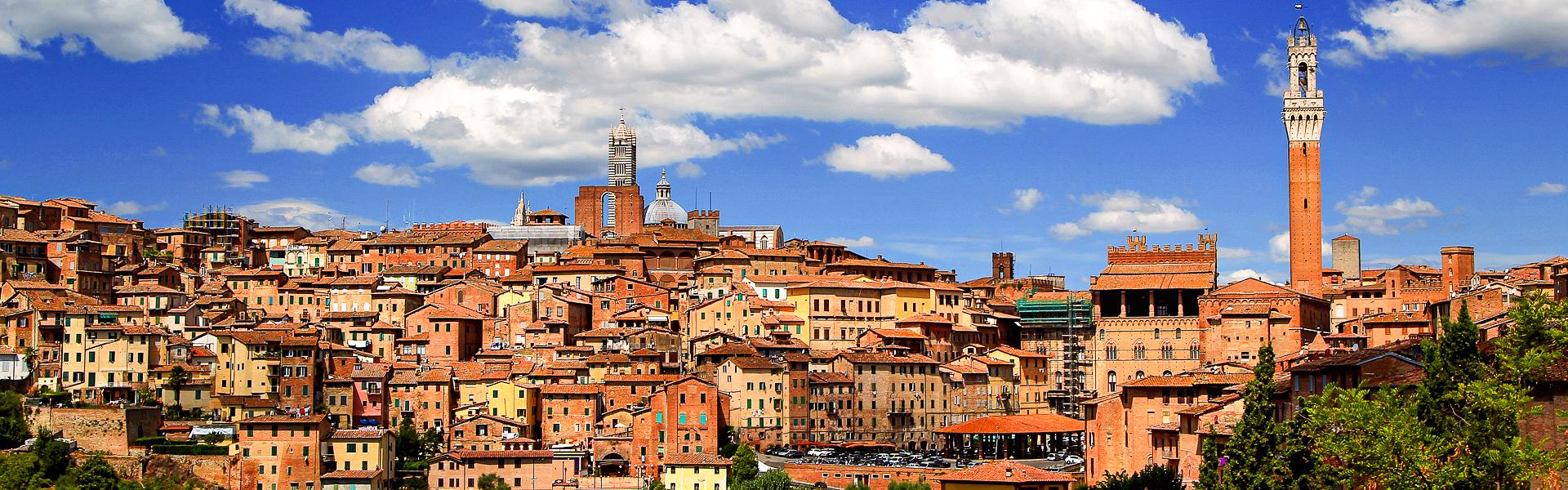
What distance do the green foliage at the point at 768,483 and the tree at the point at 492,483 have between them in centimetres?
703

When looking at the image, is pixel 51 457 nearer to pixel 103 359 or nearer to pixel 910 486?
pixel 103 359

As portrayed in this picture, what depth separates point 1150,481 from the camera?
52562 mm

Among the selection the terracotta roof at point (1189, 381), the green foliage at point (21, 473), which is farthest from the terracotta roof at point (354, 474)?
the terracotta roof at point (1189, 381)

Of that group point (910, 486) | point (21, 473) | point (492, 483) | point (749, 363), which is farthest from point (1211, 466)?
point (21, 473)

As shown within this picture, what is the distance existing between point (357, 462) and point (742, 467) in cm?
1176

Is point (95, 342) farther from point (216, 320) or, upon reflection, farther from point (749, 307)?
point (749, 307)

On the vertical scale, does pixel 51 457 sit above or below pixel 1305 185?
below

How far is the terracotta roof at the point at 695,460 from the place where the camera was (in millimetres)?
62469

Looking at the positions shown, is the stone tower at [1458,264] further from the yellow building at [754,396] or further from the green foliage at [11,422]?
the green foliage at [11,422]

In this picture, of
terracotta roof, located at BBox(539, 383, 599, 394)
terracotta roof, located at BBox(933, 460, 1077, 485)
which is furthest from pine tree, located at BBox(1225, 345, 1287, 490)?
terracotta roof, located at BBox(539, 383, 599, 394)

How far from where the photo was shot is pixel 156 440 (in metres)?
63.0

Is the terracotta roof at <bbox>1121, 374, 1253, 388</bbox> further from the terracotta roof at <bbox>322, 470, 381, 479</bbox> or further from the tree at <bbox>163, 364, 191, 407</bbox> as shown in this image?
the tree at <bbox>163, 364, 191, 407</bbox>

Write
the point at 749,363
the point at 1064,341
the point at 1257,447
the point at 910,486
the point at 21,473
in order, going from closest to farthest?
1. the point at 1257,447
2. the point at 21,473
3. the point at 910,486
4. the point at 749,363
5. the point at 1064,341

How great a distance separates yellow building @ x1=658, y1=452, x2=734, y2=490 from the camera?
6228 centimetres
